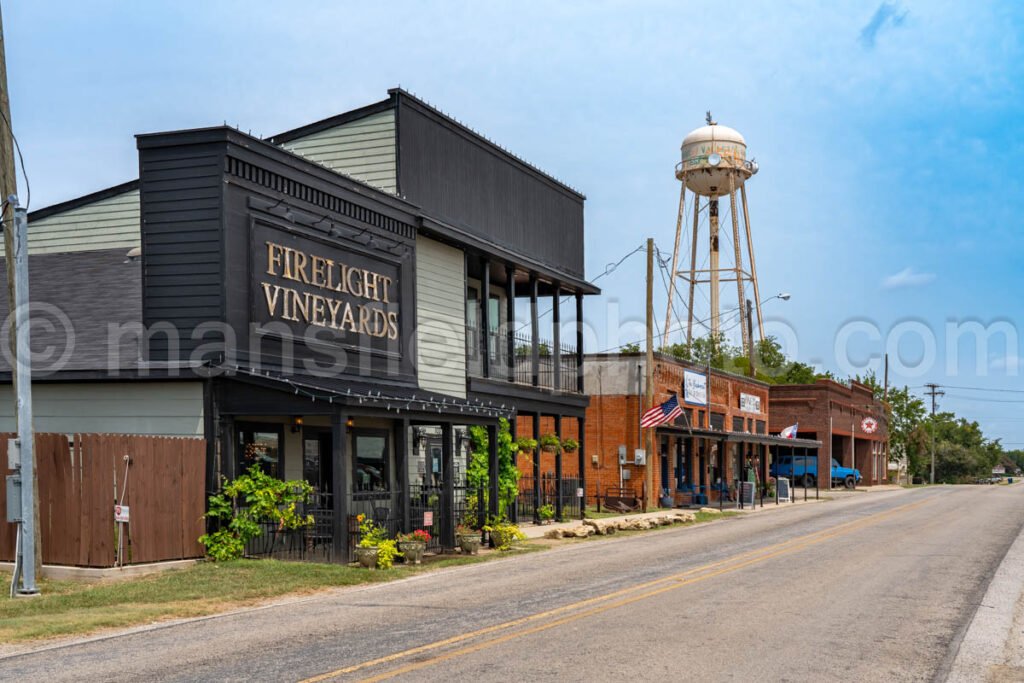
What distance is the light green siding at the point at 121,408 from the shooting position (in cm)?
2008

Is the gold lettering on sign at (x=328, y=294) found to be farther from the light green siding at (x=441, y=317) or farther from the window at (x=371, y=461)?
the window at (x=371, y=461)

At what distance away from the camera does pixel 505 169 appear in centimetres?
3178

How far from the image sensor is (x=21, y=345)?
1599 cm

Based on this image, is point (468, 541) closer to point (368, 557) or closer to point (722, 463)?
point (368, 557)

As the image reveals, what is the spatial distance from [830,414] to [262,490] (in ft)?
205

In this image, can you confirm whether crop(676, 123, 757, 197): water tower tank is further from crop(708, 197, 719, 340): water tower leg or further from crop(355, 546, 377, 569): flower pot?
crop(355, 546, 377, 569): flower pot

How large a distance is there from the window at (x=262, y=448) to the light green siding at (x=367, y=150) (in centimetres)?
705

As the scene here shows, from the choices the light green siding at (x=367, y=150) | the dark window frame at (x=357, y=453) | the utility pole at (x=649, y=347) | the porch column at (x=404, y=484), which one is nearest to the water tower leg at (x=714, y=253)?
the utility pole at (x=649, y=347)

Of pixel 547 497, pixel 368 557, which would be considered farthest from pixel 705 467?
pixel 368 557

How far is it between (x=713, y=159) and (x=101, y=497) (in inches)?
2204

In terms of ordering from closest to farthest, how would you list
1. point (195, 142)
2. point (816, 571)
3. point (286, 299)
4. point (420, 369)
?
point (816, 571), point (195, 142), point (286, 299), point (420, 369)

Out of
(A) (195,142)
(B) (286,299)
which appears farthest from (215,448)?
(A) (195,142)

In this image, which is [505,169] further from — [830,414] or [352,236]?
[830,414]

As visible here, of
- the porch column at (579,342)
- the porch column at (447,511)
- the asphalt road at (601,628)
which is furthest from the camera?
the porch column at (579,342)
